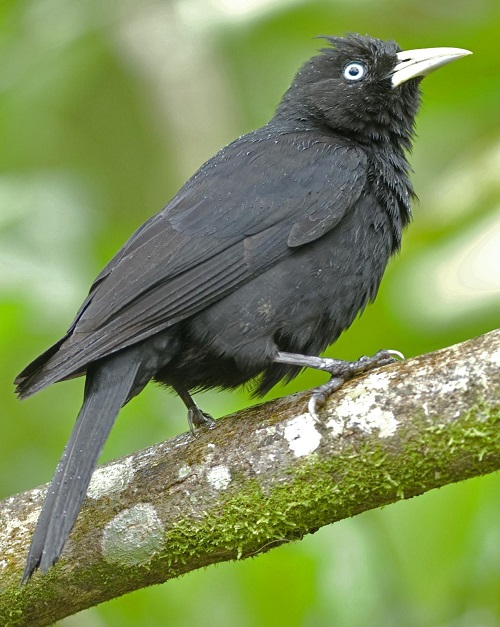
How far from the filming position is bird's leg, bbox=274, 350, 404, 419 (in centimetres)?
320

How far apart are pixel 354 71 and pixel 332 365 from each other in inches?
56.2

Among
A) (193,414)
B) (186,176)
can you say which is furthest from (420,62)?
(186,176)

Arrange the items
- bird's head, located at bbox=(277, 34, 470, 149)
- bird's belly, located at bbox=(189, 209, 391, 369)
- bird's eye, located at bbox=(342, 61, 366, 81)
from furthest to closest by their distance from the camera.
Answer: bird's eye, located at bbox=(342, 61, 366, 81) < bird's head, located at bbox=(277, 34, 470, 149) < bird's belly, located at bbox=(189, 209, 391, 369)

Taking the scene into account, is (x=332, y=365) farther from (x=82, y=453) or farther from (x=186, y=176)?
(x=186, y=176)

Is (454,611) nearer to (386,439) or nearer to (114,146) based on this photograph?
(386,439)

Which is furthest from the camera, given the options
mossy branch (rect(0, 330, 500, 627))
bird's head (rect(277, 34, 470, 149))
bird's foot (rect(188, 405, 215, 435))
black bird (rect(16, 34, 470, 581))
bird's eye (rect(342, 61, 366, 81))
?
bird's eye (rect(342, 61, 366, 81))

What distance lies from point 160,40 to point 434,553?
3568 millimetres

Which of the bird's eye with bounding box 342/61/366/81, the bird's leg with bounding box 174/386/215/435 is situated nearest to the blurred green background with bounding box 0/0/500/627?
the bird's leg with bounding box 174/386/215/435

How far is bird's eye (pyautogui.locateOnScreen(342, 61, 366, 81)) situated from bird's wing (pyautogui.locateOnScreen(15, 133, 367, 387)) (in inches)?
17.0

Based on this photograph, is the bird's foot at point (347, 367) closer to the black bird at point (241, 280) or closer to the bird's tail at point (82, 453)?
the black bird at point (241, 280)

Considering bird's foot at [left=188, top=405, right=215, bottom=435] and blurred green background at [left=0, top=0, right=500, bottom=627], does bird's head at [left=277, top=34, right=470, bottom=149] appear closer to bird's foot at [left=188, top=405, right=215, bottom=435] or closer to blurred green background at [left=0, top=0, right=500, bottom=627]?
blurred green background at [left=0, top=0, right=500, bottom=627]

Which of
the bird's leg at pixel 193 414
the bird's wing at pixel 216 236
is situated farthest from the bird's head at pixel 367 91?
the bird's leg at pixel 193 414

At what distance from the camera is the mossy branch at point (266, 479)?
2.92 meters

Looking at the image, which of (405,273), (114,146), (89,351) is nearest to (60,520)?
(89,351)
